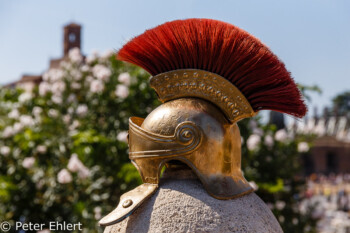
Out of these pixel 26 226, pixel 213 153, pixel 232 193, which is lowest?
pixel 26 226

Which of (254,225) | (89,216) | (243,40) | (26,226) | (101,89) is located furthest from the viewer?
(101,89)

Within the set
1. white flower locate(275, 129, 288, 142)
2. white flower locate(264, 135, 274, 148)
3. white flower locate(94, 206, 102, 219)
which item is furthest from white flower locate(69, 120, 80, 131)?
white flower locate(275, 129, 288, 142)

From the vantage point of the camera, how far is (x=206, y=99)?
5.85 feet

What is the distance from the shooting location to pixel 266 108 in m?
1.84

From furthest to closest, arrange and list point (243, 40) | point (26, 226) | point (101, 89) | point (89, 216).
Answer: point (101, 89) < point (26, 226) < point (89, 216) < point (243, 40)

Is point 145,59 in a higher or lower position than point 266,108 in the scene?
higher

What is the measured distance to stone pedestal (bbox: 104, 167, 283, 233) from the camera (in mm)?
1569

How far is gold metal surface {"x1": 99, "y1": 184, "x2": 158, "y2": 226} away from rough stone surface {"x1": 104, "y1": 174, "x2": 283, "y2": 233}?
0.03m

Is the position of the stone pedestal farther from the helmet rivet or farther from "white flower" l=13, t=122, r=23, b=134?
"white flower" l=13, t=122, r=23, b=134

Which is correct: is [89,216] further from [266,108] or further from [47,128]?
[266,108]

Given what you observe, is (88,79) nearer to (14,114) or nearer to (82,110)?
(82,110)

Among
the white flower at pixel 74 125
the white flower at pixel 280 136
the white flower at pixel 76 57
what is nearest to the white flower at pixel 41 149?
the white flower at pixel 74 125

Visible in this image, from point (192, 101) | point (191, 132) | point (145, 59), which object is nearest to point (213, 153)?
point (191, 132)

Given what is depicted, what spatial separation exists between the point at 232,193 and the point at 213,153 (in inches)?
6.6
